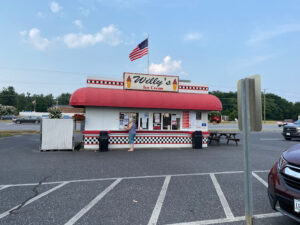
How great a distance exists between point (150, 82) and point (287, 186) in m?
9.32

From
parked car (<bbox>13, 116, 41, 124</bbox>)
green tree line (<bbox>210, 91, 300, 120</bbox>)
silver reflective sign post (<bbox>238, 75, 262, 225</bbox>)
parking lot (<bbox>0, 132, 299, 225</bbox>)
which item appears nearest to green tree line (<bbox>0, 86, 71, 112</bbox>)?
parked car (<bbox>13, 116, 41, 124</bbox>)

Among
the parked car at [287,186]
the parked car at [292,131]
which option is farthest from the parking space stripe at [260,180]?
the parked car at [292,131]

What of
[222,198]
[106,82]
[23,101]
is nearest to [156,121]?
[106,82]

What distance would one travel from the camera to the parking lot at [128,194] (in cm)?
322

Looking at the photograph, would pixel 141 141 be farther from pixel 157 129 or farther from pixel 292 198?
pixel 292 198

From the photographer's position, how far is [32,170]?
20.4 feet

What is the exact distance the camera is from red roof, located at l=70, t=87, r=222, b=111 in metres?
9.92

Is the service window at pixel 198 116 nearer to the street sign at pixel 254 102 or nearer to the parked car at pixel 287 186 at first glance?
the parked car at pixel 287 186

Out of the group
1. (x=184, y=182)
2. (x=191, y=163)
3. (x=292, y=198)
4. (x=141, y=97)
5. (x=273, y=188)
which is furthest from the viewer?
(x=141, y=97)

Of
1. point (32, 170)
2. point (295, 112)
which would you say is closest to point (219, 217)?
point (32, 170)

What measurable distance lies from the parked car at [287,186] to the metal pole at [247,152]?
617mm

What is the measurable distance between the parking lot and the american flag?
7.97 metres

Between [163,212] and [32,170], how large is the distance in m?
5.01

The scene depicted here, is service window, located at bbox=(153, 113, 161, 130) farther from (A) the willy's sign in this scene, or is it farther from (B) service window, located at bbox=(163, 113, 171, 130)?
(A) the willy's sign
